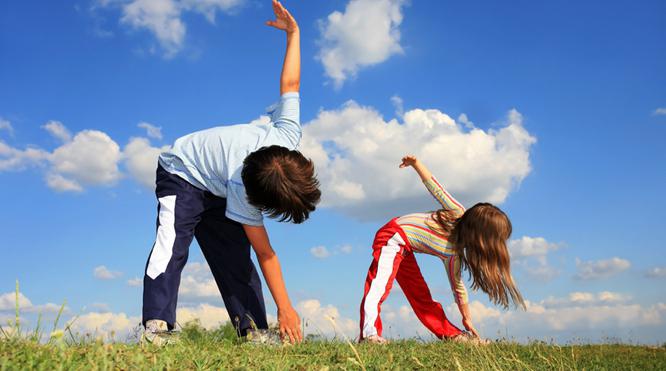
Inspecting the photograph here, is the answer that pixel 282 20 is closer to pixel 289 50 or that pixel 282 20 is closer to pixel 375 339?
pixel 289 50

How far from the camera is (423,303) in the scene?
7535 mm

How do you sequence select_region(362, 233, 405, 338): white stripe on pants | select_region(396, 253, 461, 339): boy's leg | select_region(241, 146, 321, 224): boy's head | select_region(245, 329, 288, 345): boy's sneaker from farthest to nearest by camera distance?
select_region(396, 253, 461, 339): boy's leg → select_region(362, 233, 405, 338): white stripe on pants → select_region(245, 329, 288, 345): boy's sneaker → select_region(241, 146, 321, 224): boy's head

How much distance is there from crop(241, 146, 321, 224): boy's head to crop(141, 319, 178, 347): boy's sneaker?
1.37 meters

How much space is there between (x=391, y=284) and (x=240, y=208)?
2.31 metres

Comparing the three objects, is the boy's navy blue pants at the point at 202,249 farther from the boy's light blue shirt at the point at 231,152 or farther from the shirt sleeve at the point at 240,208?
the shirt sleeve at the point at 240,208

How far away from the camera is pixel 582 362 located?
694 cm

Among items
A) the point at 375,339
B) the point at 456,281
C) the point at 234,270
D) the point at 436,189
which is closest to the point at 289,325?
the point at 234,270

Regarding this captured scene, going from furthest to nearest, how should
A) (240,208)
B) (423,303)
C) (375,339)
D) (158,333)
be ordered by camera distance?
(423,303)
(375,339)
(240,208)
(158,333)

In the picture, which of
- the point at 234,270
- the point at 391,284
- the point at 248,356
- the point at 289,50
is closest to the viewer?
the point at 248,356

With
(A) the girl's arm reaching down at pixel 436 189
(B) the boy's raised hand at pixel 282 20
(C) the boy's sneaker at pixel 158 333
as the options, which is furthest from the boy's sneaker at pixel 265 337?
(B) the boy's raised hand at pixel 282 20

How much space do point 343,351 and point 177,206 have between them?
2.10 m

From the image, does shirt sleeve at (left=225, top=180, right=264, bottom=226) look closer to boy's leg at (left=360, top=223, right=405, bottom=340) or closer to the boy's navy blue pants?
the boy's navy blue pants

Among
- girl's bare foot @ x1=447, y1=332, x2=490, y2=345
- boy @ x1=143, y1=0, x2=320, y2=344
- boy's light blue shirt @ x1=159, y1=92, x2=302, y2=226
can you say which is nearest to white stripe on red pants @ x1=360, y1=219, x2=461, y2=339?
girl's bare foot @ x1=447, y1=332, x2=490, y2=345

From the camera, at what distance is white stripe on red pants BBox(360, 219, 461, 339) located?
21.9 feet
